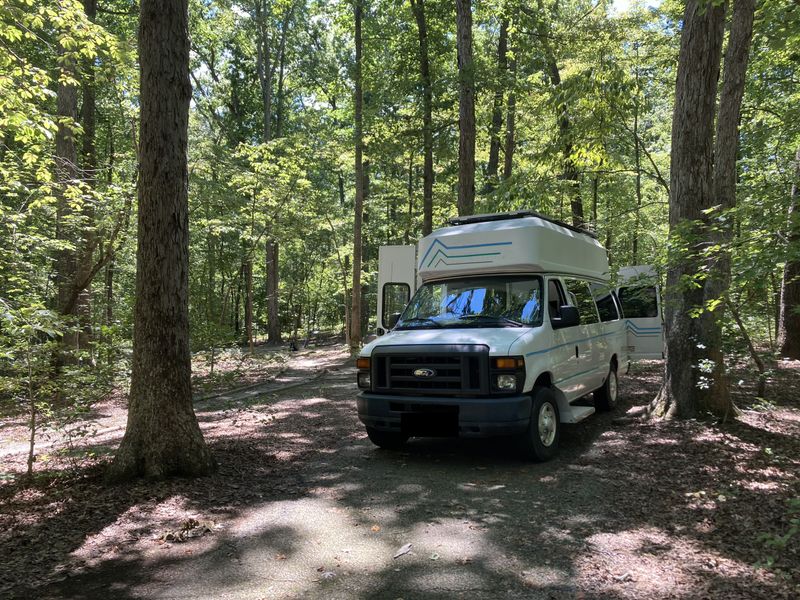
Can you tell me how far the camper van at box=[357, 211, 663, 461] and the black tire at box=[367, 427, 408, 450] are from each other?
0.02 meters

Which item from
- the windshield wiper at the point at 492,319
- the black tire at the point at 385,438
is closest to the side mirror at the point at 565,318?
the windshield wiper at the point at 492,319

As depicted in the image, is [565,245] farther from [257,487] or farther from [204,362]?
[204,362]

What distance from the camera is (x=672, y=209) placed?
7656 mm

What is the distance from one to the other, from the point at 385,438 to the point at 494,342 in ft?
6.46

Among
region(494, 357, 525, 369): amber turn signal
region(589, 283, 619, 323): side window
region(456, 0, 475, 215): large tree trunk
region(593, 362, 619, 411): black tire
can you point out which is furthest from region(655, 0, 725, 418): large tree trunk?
region(456, 0, 475, 215): large tree trunk

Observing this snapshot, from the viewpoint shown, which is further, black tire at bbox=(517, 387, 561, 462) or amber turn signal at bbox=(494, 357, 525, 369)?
black tire at bbox=(517, 387, 561, 462)

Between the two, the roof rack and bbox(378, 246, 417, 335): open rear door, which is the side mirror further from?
bbox(378, 246, 417, 335): open rear door

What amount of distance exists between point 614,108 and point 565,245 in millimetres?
5025

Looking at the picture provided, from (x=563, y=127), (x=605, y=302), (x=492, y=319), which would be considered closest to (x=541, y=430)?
(x=492, y=319)

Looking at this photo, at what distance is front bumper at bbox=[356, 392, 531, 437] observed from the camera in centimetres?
554

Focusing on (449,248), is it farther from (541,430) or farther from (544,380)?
(541,430)

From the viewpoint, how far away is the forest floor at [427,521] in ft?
11.2

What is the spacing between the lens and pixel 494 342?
5766 millimetres

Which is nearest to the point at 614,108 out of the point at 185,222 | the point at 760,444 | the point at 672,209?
the point at 672,209
